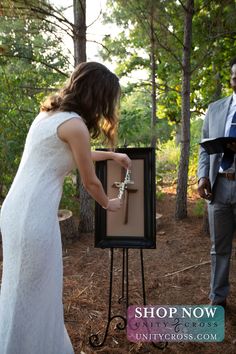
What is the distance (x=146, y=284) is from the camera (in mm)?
3158

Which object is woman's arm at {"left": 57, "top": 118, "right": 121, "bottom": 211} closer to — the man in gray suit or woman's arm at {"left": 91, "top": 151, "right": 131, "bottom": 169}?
woman's arm at {"left": 91, "top": 151, "right": 131, "bottom": 169}

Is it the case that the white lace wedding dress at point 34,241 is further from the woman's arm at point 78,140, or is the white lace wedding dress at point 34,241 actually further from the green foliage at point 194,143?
the green foliage at point 194,143

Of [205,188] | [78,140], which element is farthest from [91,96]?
[205,188]

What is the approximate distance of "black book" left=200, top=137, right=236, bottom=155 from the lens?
86.7 inches

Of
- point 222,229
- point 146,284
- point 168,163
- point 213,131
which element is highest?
point 213,131

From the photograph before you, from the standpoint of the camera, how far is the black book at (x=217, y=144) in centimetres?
220

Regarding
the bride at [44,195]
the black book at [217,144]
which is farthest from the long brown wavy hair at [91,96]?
the black book at [217,144]

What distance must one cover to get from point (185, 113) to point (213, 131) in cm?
234

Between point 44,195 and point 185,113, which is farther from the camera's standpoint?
point 185,113

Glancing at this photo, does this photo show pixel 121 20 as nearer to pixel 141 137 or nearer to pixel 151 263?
pixel 141 137

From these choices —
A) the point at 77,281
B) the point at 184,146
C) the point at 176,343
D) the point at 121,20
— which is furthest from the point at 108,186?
the point at 121,20

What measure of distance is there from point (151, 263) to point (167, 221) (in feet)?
4.56

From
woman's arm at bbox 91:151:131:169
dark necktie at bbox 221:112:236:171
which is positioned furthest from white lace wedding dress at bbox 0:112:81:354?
dark necktie at bbox 221:112:236:171

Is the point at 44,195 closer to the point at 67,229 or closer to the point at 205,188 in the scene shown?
the point at 205,188
